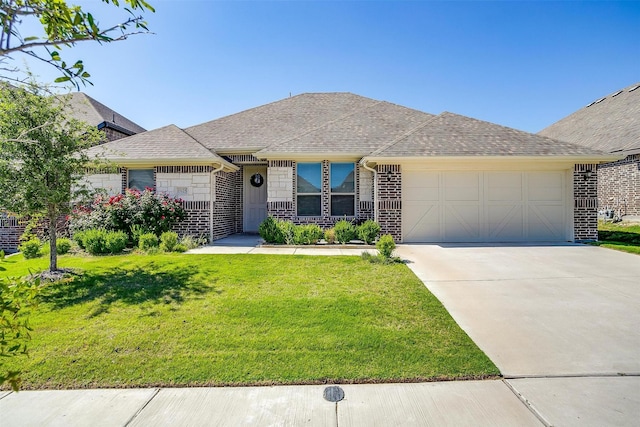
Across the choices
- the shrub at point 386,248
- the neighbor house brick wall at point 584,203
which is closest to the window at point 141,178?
the shrub at point 386,248

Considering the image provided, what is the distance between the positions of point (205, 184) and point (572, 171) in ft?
40.9

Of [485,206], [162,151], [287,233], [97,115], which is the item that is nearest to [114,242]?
[162,151]

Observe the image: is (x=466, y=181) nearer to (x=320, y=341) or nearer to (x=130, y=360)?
(x=320, y=341)

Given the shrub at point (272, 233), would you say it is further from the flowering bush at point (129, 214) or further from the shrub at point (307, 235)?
the flowering bush at point (129, 214)

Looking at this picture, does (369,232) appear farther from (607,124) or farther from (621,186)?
(607,124)

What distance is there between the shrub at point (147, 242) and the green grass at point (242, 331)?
7.35 ft

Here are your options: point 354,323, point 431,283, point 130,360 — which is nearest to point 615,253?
point 431,283

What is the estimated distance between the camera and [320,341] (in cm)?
386

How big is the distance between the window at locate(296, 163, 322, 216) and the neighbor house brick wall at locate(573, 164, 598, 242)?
861cm

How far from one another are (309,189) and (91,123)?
1325 centimetres

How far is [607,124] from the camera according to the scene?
17.8 m

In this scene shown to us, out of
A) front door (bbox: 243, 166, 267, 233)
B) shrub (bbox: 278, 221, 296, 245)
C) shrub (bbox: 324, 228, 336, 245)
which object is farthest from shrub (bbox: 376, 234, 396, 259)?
front door (bbox: 243, 166, 267, 233)

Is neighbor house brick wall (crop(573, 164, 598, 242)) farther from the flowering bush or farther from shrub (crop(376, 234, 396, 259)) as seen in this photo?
the flowering bush

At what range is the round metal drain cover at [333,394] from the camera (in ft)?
9.49
